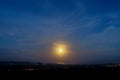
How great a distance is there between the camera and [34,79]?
3169 inches

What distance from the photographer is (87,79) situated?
276ft

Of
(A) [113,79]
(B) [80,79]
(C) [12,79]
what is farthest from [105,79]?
(C) [12,79]

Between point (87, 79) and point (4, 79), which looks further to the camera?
point (87, 79)

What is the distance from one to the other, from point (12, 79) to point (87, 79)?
89.8ft

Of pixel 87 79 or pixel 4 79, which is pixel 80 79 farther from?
pixel 4 79

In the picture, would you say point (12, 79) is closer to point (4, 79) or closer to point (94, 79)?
point (4, 79)

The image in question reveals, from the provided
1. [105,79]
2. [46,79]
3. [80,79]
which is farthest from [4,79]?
[105,79]

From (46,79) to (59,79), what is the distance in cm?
473

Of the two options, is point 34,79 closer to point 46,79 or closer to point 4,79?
point 46,79

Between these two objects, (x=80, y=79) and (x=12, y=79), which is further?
(x=80, y=79)

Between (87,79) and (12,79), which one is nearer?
(12,79)

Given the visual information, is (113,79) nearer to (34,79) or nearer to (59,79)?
(59,79)

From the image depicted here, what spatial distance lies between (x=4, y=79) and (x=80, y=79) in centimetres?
2755

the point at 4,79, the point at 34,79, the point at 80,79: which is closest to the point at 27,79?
the point at 34,79
